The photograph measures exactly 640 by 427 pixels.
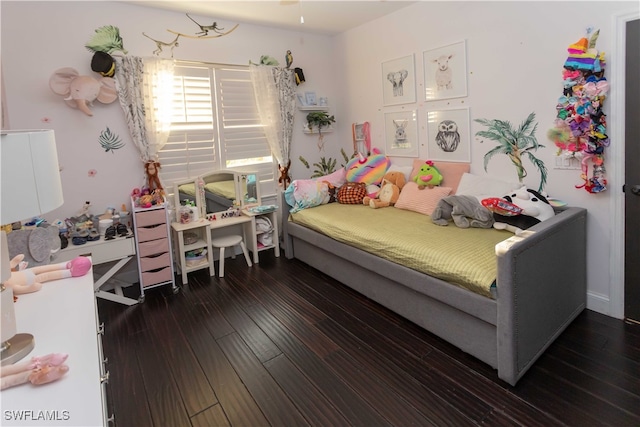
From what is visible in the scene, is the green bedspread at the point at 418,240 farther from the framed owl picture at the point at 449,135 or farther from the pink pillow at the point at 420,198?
the framed owl picture at the point at 449,135

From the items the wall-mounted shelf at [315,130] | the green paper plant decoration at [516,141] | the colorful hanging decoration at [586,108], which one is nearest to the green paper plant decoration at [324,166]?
the wall-mounted shelf at [315,130]

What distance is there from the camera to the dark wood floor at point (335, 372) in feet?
5.82

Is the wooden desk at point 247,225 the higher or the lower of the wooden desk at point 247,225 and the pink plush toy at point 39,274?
the lower

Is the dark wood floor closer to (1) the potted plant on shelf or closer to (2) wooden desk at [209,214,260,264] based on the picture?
(2) wooden desk at [209,214,260,264]

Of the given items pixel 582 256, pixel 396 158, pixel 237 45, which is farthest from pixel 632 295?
pixel 237 45

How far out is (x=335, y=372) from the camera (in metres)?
2.10

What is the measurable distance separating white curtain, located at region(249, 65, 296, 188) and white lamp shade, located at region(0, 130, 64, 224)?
126 inches

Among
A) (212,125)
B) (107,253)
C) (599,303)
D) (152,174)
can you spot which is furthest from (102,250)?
(599,303)

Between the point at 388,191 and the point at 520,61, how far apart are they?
1530 mm

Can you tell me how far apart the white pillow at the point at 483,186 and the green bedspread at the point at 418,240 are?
1.28ft

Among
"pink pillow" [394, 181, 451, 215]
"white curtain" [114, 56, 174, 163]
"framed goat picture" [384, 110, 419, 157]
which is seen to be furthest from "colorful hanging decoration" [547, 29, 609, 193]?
"white curtain" [114, 56, 174, 163]

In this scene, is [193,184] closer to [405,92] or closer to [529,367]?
[405,92]

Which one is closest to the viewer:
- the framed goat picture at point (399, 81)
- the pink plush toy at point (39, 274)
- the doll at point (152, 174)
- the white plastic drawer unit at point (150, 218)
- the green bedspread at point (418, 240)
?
the pink plush toy at point (39, 274)

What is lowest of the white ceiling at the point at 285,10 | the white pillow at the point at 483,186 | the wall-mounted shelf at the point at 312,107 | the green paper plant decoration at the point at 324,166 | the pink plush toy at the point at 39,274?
the pink plush toy at the point at 39,274
